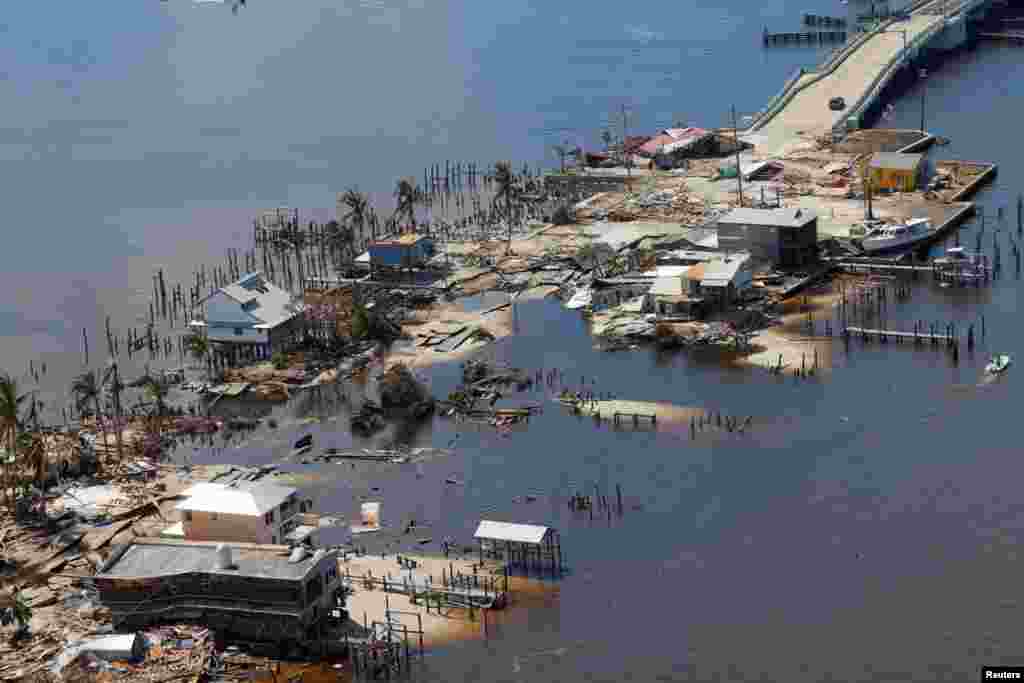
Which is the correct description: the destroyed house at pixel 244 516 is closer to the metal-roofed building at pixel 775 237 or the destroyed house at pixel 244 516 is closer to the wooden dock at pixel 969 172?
the metal-roofed building at pixel 775 237

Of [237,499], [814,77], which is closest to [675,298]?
[237,499]

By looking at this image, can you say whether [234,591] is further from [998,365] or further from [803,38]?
[803,38]

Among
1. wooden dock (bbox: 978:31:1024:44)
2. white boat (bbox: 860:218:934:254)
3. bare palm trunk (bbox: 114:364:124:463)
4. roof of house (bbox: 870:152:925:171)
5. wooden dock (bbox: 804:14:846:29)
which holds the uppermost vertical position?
wooden dock (bbox: 804:14:846:29)

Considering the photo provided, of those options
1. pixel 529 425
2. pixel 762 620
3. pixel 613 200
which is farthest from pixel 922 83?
pixel 762 620

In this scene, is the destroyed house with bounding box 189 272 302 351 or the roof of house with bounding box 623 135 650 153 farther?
the roof of house with bounding box 623 135 650 153

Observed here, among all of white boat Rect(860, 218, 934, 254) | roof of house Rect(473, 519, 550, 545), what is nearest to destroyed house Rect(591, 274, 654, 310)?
white boat Rect(860, 218, 934, 254)

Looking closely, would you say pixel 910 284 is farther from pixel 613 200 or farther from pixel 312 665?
pixel 312 665

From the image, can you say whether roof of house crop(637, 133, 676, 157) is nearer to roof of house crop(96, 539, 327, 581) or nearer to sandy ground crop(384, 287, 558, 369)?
sandy ground crop(384, 287, 558, 369)
